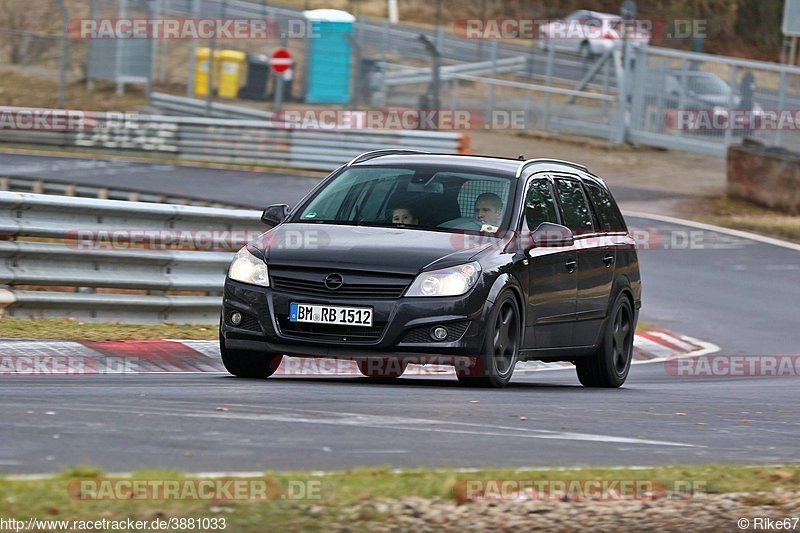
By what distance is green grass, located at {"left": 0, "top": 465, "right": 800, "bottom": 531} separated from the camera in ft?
16.6

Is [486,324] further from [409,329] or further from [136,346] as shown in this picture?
[136,346]

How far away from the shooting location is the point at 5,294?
1201 cm

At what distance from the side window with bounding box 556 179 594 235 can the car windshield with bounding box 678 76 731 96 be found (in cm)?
2342

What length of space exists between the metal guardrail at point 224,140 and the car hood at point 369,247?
22229mm

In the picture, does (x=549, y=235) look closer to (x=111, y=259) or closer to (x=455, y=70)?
(x=111, y=259)

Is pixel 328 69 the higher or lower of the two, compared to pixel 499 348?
lower

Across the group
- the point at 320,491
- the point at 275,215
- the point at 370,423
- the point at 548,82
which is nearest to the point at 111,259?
the point at 275,215

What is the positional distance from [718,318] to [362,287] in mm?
9537

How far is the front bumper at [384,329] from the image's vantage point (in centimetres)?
930

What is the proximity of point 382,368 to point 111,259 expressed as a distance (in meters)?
3.46

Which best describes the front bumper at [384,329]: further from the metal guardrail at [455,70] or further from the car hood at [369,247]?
the metal guardrail at [455,70]

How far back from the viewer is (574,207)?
11.6m

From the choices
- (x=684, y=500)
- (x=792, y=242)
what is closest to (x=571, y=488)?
(x=684, y=500)

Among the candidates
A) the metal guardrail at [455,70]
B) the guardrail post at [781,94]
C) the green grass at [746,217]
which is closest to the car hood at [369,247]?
the green grass at [746,217]
